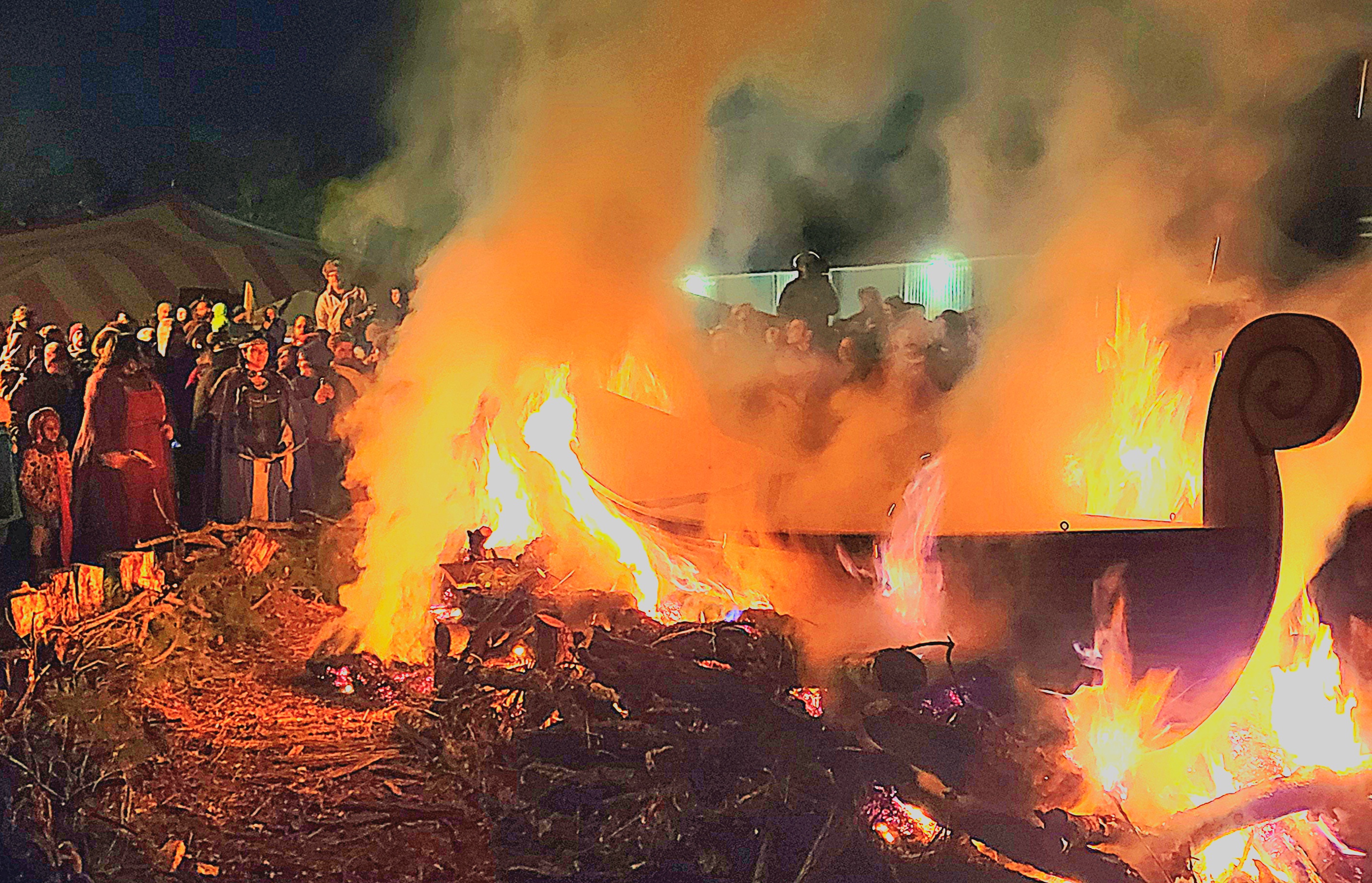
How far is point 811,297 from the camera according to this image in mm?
4203

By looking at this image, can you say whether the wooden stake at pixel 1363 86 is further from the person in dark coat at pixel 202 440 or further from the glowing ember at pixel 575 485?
the person in dark coat at pixel 202 440

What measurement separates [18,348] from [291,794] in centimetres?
184

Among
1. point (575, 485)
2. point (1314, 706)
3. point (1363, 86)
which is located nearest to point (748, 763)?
point (575, 485)

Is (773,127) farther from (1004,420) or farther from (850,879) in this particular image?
(850,879)

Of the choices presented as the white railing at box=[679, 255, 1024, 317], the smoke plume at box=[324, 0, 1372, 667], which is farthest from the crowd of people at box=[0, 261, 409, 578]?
the white railing at box=[679, 255, 1024, 317]

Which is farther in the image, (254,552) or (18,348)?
(254,552)

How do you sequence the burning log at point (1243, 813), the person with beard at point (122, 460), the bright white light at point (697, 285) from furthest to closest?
the bright white light at point (697, 285) → the person with beard at point (122, 460) → the burning log at point (1243, 813)

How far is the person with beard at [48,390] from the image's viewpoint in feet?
9.70

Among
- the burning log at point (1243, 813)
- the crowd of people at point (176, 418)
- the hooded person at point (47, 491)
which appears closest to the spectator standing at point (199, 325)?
the crowd of people at point (176, 418)

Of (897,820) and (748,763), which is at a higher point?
(748,763)

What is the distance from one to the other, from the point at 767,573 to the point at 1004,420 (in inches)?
80.3

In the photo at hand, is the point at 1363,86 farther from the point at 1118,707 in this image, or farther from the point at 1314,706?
the point at 1118,707

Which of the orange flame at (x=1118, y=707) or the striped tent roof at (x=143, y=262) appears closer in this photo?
the orange flame at (x=1118, y=707)

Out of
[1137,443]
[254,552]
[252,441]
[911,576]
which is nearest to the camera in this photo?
[911,576]
